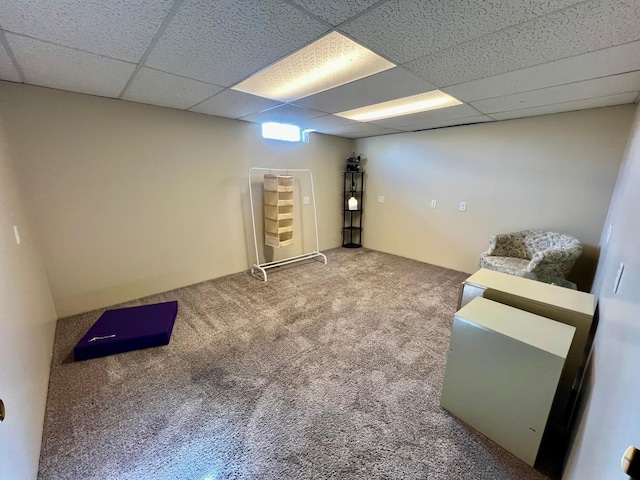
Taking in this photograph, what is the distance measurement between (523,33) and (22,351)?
3188 mm

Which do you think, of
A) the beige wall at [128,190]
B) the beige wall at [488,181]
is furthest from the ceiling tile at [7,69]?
the beige wall at [488,181]

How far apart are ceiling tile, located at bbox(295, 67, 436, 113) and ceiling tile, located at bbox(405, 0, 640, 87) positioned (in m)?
0.18

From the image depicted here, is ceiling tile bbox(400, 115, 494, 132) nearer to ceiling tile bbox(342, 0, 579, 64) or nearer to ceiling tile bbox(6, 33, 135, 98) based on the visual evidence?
ceiling tile bbox(342, 0, 579, 64)

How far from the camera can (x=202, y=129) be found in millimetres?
3189

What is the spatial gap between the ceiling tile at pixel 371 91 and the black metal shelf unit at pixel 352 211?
89.6 inches

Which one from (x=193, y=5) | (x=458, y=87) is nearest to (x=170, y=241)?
(x=193, y=5)

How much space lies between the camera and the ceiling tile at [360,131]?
12.5 ft

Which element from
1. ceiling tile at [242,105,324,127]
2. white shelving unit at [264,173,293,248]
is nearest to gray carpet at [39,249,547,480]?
white shelving unit at [264,173,293,248]

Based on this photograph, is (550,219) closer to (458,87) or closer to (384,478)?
(458,87)

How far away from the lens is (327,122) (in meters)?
3.56

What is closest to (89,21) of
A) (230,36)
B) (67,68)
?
(230,36)

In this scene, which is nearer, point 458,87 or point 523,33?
point 523,33

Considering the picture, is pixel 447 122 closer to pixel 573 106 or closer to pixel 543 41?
pixel 573 106

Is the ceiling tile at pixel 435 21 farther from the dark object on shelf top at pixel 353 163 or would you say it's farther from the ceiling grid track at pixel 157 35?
the dark object on shelf top at pixel 353 163
